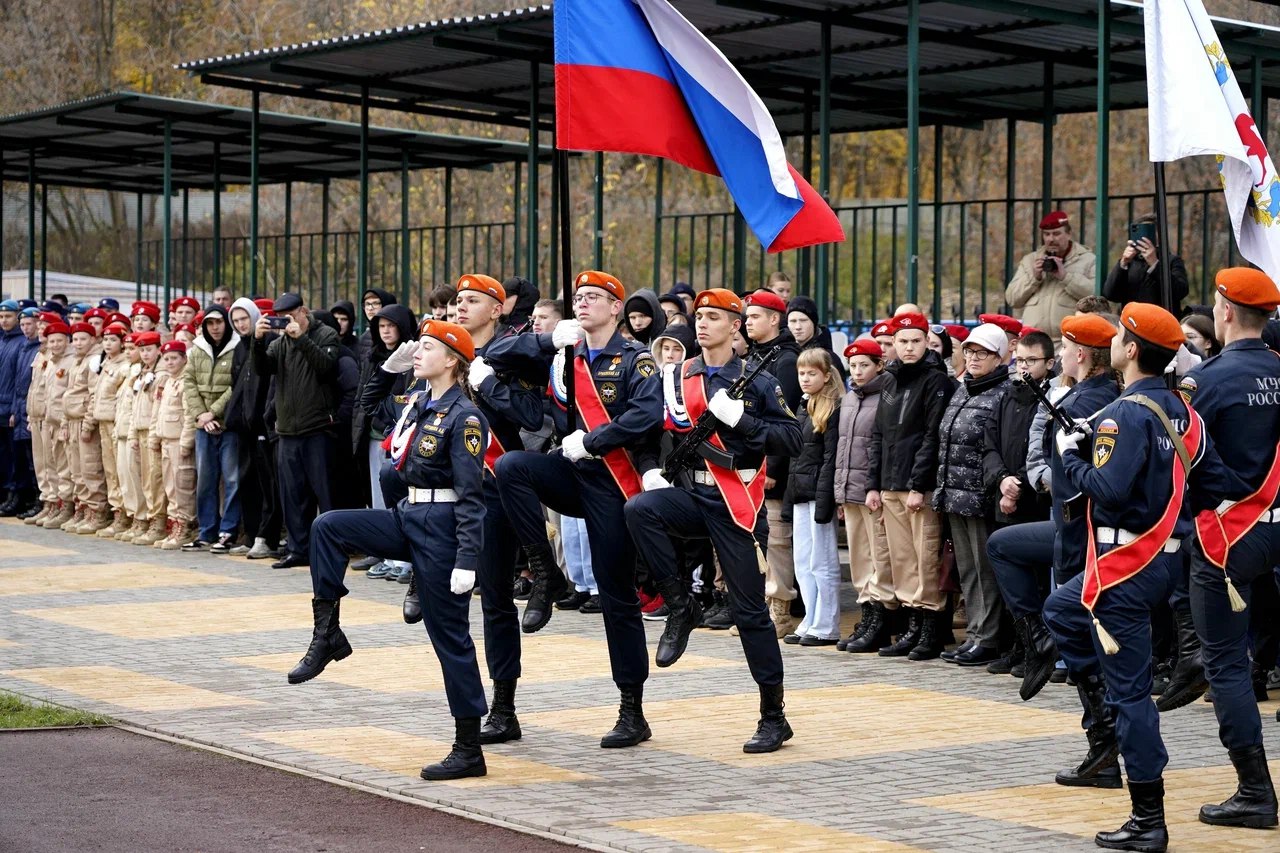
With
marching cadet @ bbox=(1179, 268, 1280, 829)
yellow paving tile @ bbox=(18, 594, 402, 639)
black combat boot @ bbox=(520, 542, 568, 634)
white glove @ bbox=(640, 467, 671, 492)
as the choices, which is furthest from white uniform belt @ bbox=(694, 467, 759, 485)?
yellow paving tile @ bbox=(18, 594, 402, 639)

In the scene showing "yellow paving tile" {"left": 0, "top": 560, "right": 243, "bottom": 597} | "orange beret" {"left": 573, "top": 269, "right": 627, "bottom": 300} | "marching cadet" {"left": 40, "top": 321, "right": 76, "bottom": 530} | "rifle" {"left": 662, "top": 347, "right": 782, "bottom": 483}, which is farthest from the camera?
"marching cadet" {"left": 40, "top": 321, "right": 76, "bottom": 530}

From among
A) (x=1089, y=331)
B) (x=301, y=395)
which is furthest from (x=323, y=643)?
(x=301, y=395)

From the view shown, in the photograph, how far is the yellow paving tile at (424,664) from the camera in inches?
429

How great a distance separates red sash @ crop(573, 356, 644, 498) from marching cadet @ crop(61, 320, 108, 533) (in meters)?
11.1

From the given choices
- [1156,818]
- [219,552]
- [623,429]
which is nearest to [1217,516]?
[1156,818]

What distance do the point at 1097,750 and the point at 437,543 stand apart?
9.80 ft

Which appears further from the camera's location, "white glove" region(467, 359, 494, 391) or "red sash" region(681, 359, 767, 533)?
"white glove" region(467, 359, 494, 391)

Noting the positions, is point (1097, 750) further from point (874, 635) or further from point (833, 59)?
point (833, 59)

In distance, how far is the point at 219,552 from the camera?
17531mm

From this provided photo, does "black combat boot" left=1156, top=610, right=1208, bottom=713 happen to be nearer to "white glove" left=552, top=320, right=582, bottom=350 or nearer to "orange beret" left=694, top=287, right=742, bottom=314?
"orange beret" left=694, top=287, right=742, bottom=314

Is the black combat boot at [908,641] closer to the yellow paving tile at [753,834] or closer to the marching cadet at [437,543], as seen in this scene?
the marching cadet at [437,543]

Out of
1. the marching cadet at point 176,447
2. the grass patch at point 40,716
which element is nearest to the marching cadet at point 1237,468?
the grass patch at point 40,716

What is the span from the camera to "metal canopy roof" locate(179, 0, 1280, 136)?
15.3m

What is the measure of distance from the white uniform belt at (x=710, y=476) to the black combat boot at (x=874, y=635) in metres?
3.39
